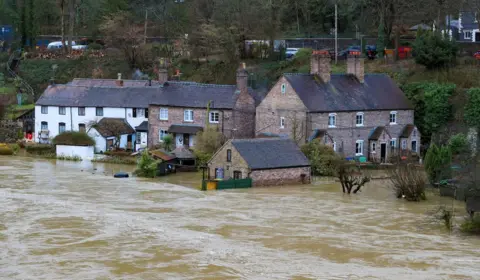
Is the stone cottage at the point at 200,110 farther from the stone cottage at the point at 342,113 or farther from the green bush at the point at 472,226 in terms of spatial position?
the green bush at the point at 472,226

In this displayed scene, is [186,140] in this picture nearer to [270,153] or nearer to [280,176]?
[270,153]

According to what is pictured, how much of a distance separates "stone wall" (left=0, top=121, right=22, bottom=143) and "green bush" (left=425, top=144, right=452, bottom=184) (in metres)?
29.5

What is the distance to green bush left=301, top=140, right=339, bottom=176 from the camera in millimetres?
52750

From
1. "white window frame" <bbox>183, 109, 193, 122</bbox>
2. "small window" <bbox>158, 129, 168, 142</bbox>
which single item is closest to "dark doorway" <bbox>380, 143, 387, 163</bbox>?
"white window frame" <bbox>183, 109, 193, 122</bbox>

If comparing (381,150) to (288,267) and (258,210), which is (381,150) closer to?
(258,210)

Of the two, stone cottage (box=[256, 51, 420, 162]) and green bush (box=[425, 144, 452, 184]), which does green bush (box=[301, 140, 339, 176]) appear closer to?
stone cottage (box=[256, 51, 420, 162])

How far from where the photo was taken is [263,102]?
58500 millimetres

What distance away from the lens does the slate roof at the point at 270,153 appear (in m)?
49.0

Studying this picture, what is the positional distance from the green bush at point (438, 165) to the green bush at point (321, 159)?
569cm

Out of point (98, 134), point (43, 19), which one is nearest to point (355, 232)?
point (98, 134)

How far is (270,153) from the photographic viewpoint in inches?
1962

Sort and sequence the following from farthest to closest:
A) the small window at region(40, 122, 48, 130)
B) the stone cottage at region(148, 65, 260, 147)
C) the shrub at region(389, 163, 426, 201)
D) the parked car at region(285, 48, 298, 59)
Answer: the parked car at region(285, 48, 298, 59)
the small window at region(40, 122, 48, 130)
the stone cottage at region(148, 65, 260, 147)
the shrub at region(389, 163, 426, 201)

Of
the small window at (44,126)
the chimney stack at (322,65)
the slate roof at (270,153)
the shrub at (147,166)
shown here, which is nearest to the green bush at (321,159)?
the slate roof at (270,153)

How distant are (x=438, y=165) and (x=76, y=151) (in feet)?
73.0
